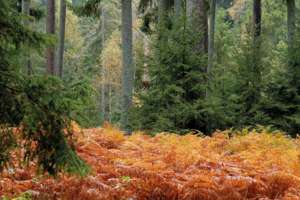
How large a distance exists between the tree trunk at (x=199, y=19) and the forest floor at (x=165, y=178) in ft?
16.5

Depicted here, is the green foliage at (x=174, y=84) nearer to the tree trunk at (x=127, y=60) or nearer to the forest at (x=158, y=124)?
the forest at (x=158, y=124)

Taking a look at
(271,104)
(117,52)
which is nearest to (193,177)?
(271,104)

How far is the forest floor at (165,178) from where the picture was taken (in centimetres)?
447

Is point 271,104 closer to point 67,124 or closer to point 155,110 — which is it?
point 155,110

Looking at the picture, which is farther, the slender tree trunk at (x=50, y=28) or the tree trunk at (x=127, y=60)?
the slender tree trunk at (x=50, y=28)

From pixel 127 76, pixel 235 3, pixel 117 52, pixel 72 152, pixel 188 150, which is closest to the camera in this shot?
pixel 72 152

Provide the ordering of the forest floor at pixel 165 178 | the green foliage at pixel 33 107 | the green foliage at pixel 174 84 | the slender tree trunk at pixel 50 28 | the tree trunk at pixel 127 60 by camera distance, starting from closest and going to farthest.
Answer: the green foliage at pixel 33 107
the forest floor at pixel 165 178
the green foliage at pixel 174 84
the tree trunk at pixel 127 60
the slender tree trunk at pixel 50 28

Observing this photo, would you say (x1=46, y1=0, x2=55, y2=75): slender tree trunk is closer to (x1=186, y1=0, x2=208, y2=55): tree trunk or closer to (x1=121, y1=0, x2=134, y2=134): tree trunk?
(x1=121, y1=0, x2=134, y2=134): tree trunk

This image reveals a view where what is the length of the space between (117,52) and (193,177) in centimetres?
4537

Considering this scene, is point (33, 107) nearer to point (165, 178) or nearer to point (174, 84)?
point (165, 178)

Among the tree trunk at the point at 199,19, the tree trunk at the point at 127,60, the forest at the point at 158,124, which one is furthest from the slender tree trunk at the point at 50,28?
the tree trunk at the point at 199,19

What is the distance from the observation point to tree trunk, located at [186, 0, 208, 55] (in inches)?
445

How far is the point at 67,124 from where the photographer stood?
11.3 feet

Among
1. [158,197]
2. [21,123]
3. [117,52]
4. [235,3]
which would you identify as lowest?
[158,197]
